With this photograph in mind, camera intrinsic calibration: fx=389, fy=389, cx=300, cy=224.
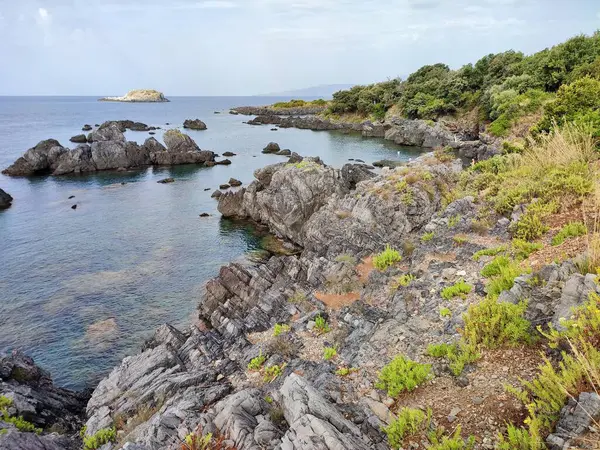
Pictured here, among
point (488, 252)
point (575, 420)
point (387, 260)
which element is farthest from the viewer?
point (387, 260)

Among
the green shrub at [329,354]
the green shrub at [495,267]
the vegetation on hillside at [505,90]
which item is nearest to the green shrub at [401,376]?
the green shrub at [329,354]

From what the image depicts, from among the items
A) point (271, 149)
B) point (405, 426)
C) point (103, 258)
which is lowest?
point (103, 258)

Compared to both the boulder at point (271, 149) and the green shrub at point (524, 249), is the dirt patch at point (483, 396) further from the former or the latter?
the boulder at point (271, 149)

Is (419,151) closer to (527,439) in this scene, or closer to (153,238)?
(153,238)

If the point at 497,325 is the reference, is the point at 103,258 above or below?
below

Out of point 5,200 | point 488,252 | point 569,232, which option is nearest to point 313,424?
point 488,252

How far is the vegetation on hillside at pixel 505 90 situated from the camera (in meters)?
27.0

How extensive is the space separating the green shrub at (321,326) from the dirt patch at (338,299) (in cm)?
213

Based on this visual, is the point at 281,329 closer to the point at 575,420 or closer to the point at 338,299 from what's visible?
the point at 338,299

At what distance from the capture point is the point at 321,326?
16.5 meters

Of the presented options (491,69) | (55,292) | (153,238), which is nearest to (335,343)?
(55,292)

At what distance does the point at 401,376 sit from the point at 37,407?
56.0ft

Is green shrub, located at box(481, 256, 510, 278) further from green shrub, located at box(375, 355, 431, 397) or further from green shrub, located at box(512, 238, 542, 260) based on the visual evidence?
green shrub, located at box(375, 355, 431, 397)

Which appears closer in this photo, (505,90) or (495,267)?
(495,267)
